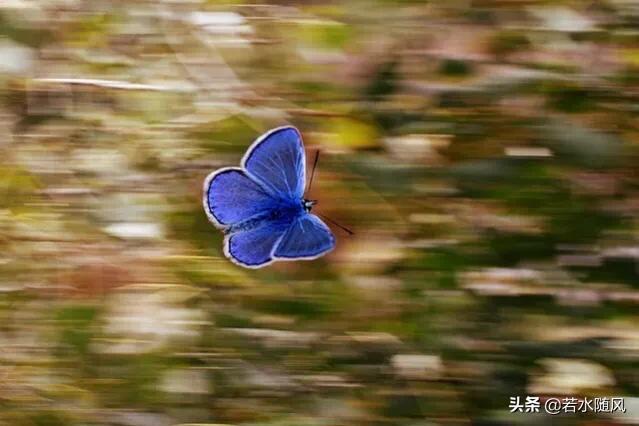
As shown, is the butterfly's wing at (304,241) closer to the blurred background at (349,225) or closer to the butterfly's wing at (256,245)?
the butterfly's wing at (256,245)

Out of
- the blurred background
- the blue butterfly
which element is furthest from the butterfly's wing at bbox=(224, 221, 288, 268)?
the blurred background

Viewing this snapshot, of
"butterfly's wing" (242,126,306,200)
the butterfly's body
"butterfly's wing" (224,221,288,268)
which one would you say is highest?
"butterfly's wing" (242,126,306,200)

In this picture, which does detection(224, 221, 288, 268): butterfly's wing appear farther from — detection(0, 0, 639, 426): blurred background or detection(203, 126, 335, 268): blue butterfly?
detection(0, 0, 639, 426): blurred background

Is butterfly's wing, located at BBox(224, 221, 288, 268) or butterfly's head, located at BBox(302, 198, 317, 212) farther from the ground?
butterfly's head, located at BBox(302, 198, 317, 212)

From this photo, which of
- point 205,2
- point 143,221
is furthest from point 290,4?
point 143,221


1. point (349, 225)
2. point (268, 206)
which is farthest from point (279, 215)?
point (349, 225)

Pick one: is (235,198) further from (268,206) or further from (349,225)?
(349,225)
